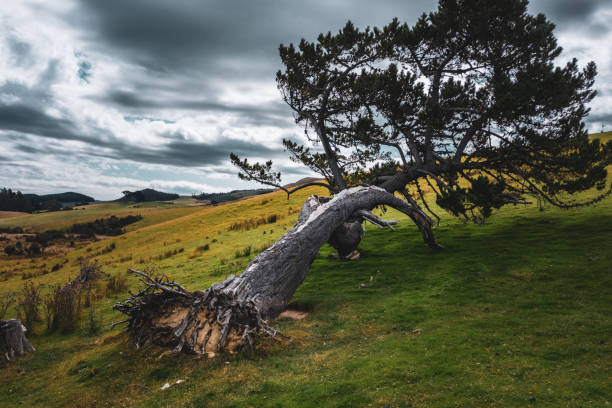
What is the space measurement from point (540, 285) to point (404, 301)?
11.3 ft

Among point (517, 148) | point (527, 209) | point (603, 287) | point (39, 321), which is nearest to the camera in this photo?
point (603, 287)

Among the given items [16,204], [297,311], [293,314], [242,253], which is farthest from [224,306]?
[16,204]

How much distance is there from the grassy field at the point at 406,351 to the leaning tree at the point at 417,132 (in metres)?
0.96

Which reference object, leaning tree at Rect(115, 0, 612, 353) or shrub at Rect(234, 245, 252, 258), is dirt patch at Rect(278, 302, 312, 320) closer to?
leaning tree at Rect(115, 0, 612, 353)

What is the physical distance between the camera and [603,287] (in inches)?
289

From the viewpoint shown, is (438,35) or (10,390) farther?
(438,35)

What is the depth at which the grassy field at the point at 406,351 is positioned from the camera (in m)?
4.35

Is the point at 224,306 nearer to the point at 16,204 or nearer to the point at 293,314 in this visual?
the point at 293,314

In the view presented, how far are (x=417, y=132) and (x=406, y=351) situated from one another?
385 inches

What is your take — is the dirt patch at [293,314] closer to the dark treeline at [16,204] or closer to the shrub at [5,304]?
the shrub at [5,304]

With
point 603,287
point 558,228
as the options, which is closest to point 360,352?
point 603,287

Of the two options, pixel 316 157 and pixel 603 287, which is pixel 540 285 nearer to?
pixel 603 287

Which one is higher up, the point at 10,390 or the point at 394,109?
the point at 394,109

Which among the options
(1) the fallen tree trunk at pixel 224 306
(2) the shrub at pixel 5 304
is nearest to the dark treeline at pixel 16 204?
(2) the shrub at pixel 5 304
